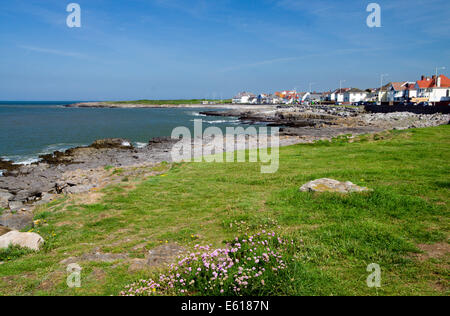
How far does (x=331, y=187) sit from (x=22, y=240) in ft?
31.5

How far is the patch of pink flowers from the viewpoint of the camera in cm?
502

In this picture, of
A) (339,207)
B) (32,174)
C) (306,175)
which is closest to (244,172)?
(306,175)

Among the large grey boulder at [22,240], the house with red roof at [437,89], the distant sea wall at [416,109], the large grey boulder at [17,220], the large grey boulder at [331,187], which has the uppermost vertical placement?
the house with red roof at [437,89]

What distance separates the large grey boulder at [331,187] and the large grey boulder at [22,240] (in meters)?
8.45

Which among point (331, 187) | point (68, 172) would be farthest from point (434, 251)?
point (68, 172)

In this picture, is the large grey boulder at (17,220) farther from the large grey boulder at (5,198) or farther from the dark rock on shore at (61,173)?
the large grey boulder at (5,198)

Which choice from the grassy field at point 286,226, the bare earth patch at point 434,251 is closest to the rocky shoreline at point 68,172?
the grassy field at point 286,226

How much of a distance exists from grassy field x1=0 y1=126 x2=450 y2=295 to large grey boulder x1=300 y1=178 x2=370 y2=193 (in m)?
0.37

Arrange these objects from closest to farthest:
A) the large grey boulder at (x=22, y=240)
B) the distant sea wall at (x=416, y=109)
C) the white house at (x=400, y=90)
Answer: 1. the large grey boulder at (x=22, y=240)
2. the distant sea wall at (x=416, y=109)
3. the white house at (x=400, y=90)

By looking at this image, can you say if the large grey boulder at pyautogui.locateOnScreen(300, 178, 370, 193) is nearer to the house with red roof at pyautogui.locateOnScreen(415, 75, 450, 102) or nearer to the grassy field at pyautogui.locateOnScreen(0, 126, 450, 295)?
the grassy field at pyautogui.locateOnScreen(0, 126, 450, 295)

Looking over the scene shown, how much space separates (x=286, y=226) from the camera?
7.81 m

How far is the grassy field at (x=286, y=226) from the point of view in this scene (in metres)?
5.47

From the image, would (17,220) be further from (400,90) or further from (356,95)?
(356,95)

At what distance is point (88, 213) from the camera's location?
10.7 metres
